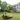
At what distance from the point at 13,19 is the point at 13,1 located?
0.29m

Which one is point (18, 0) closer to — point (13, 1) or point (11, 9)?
point (13, 1)

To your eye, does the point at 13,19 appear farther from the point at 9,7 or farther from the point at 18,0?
the point at 18,0

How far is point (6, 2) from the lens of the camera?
0.85 meters

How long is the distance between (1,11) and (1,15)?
2.7 inches

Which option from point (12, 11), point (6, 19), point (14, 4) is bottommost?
point (6, 19)

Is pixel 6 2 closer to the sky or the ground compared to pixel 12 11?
closer to the sky

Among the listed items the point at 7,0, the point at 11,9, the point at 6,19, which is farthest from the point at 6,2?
the point at 6,19

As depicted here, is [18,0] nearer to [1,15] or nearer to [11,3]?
[11,3]

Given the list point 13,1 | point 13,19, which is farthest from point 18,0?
point 13,19

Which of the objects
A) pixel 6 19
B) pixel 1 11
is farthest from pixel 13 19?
pixel 1 11

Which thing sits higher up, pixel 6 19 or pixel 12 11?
pixel 12 11

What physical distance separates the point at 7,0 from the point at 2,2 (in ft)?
0.29

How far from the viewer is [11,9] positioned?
84 cm

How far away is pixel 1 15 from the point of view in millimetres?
826
